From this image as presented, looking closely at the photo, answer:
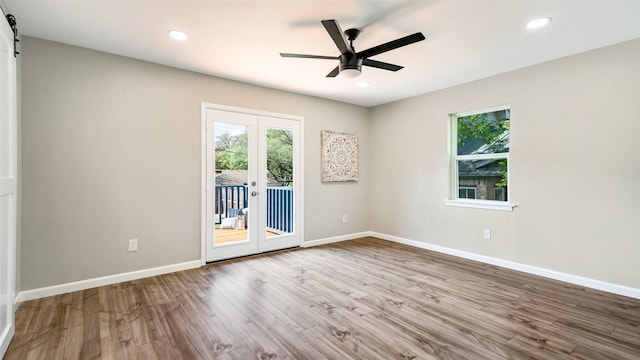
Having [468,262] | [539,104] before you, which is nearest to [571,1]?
[539,104]

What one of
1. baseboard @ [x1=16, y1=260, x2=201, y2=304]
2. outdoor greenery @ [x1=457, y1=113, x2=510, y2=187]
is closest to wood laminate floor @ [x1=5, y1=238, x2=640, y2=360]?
baseboard @ [x1=16, y1=260, x2=201, y2=304]

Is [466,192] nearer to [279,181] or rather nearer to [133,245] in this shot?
[279,181]

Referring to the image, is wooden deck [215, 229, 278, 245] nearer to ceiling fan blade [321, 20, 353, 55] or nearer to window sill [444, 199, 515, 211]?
ceiling fan blade [321, 20, 353, 55]

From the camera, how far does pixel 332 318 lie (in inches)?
95.3

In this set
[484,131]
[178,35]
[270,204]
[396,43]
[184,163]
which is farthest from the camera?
[270,204]

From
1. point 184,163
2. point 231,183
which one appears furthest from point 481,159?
point 184,163

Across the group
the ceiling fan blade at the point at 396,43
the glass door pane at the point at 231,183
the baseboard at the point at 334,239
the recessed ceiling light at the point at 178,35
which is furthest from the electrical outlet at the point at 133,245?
the ceiling fan blade at the point at 396,43

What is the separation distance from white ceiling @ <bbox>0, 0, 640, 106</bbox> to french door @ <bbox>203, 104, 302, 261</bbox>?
779 millimetres

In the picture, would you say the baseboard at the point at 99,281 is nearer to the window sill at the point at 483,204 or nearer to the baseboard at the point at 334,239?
the baseboard at the point at 334,239

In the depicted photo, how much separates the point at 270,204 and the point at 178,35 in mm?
2505

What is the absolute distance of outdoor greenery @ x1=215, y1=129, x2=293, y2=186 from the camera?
4.02 metres

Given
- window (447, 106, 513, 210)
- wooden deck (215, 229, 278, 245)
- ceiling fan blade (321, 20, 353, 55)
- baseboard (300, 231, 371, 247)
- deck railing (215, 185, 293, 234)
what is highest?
ceiling fan blade (321, 20, 353, 55)

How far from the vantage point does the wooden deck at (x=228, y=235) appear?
13.1 feet

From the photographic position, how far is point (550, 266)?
342cm
